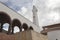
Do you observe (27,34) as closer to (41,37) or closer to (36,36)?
(36,36)

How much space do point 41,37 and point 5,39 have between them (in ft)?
10.6

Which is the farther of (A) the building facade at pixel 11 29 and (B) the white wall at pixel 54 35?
(B) the white wall at pixel 54 35

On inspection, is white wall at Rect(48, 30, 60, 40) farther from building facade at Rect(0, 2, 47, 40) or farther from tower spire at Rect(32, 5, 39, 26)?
tower spire at Rect(32, 5, 39, 26)

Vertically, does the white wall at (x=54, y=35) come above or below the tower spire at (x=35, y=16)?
below

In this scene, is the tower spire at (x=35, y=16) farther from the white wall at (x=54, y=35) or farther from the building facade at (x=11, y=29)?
the white wall at (x=54, y=35)

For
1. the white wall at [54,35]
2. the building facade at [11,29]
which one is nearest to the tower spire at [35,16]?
the building facade at [11,29]

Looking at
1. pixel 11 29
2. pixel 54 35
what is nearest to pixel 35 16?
pixel 11 29

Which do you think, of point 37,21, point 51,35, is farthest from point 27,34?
point 37,21

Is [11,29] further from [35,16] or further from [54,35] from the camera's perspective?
[35,16]

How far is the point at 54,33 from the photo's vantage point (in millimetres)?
12469

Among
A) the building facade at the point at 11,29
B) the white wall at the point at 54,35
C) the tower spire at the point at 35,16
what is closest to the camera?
the building facade at the point at 11,29

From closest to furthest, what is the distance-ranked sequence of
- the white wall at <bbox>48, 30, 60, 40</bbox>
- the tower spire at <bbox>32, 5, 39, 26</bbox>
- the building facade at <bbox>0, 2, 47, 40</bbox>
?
the building facade at <bbox>0, 2, 47, 40</bbox>, the white wall at <bbox>48, 30, 60, 40</bbox>, the tower spire at <bbox>32, 5, 39, 26</bbox>

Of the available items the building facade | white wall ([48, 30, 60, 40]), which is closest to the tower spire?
the building facade

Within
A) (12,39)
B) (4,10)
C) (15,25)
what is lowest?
(12,39)
